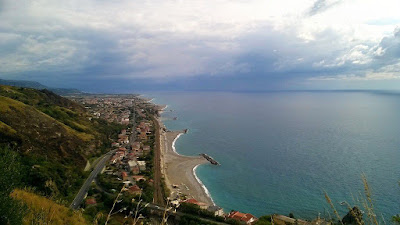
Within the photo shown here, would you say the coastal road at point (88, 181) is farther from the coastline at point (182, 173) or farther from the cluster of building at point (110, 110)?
the cluster of building at point (110, 110)

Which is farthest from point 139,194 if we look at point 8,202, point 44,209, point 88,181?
point 88,181

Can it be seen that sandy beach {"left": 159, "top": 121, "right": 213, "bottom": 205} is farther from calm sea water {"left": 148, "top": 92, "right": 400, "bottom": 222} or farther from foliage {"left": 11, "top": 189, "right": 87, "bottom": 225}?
foliage {"left": 11, "top": 189, "right": 87, "bottom": 225}

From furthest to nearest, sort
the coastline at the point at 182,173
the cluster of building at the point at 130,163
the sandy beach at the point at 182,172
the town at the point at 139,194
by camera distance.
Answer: the cluster of building at the point at 130,163
the sandy beach at the point at 182,172
the coastline at the point at 182,173
the town at the point at 139,194

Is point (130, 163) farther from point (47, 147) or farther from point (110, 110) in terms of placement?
point (110, 110)

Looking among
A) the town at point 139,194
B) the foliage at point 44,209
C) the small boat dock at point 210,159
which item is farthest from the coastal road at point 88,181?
the small boat dock at point 210,159

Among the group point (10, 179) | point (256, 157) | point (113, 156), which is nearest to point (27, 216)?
point (10, 179)

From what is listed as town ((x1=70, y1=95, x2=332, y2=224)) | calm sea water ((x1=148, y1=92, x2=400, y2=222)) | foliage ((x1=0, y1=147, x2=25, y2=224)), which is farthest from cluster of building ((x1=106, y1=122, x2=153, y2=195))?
A: foliage ((x1=0, y1=147, x2=25, y2=224))
